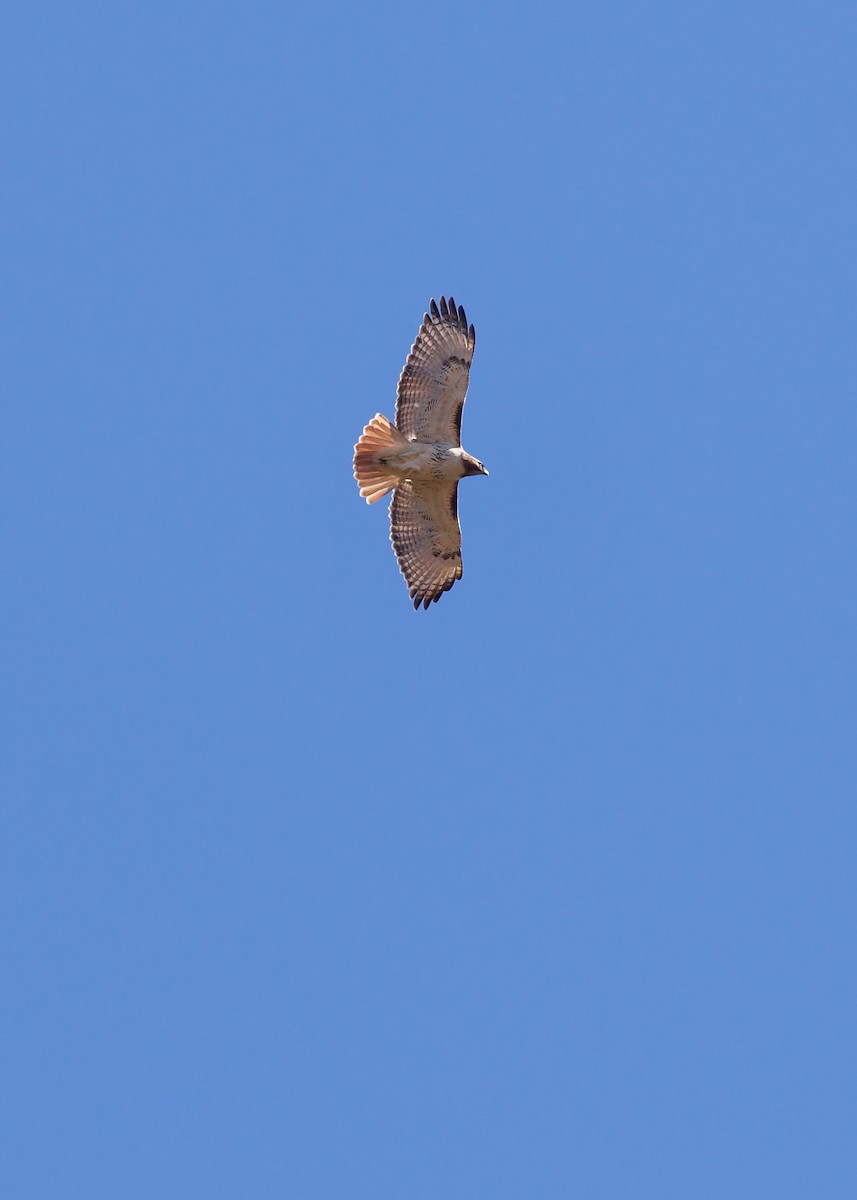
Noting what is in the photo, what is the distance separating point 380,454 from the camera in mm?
21109

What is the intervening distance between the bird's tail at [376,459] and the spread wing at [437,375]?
17 centimetres

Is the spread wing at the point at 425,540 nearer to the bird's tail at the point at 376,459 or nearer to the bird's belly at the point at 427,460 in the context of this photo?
the bird's tail at the point at 376,459

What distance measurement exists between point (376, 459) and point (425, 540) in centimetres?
130

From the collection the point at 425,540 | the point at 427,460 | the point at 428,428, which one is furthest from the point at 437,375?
the point at 425,540

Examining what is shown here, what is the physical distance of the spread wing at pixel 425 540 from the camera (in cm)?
2166

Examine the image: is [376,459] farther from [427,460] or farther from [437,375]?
[437,375]

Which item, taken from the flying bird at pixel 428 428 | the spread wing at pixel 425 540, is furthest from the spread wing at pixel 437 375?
the spread wing at pixel 425 540

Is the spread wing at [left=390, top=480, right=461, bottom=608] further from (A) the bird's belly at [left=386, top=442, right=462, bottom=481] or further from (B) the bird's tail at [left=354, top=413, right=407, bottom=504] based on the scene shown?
(A) the bird's belly at [left=386, top=442, right=462, bottom=481]

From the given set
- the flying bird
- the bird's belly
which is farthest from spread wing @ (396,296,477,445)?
the bird's belly

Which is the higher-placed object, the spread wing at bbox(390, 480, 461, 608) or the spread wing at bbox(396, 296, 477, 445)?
the spread wing at bbox(396, 296, 477, 445)

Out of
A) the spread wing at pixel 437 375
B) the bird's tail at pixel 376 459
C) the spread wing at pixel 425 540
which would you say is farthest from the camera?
the spread wing at pixel 425 540

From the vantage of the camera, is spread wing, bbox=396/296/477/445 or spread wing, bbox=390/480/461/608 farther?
spread wing, bbox=390/480/461/608

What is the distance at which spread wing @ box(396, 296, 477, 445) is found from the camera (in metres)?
20.9

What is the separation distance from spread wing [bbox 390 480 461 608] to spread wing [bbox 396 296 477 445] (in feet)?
2.62
